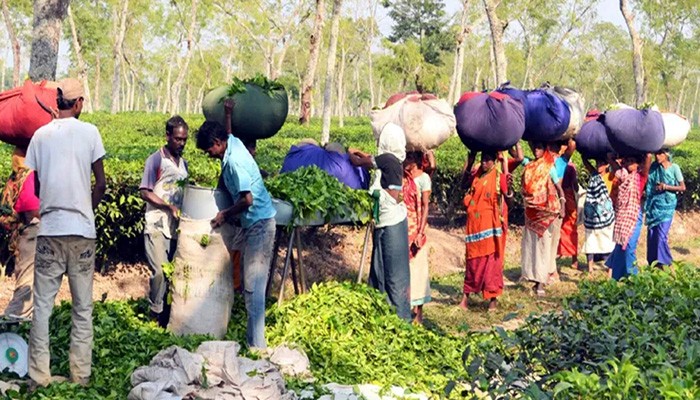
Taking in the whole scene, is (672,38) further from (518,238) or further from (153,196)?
(153,196)

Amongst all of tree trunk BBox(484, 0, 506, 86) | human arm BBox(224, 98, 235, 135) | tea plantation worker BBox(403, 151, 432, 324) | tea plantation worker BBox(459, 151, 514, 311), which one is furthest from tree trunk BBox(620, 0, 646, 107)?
human arm BBox(224, 98, 235, 135)

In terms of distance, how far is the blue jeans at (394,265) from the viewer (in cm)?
720

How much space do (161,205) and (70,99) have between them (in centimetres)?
154

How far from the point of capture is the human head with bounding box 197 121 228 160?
576 cm

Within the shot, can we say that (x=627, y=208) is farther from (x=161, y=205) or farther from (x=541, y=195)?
(x=161, y=205)

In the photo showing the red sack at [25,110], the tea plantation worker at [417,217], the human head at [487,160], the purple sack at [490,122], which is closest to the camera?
the red sack at [25,110]

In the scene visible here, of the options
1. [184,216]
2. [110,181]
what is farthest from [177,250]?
[110,181]

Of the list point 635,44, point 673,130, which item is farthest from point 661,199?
point 635,44

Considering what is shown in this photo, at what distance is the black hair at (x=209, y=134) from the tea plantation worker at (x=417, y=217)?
229 centimetres

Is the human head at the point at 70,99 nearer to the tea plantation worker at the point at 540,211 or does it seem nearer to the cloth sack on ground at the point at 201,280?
the cloth sack on ground at the point at 201,280

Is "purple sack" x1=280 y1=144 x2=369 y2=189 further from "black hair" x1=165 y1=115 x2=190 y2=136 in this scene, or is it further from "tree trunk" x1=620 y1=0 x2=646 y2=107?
"tree trunk" x1=620 y1=0 x2=646 y2=107

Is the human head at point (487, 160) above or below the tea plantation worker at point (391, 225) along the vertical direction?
above

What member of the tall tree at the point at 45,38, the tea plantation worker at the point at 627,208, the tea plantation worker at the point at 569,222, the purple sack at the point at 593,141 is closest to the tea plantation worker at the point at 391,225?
the tea plantation worker at the point at 627,208

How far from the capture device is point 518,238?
1270cm
